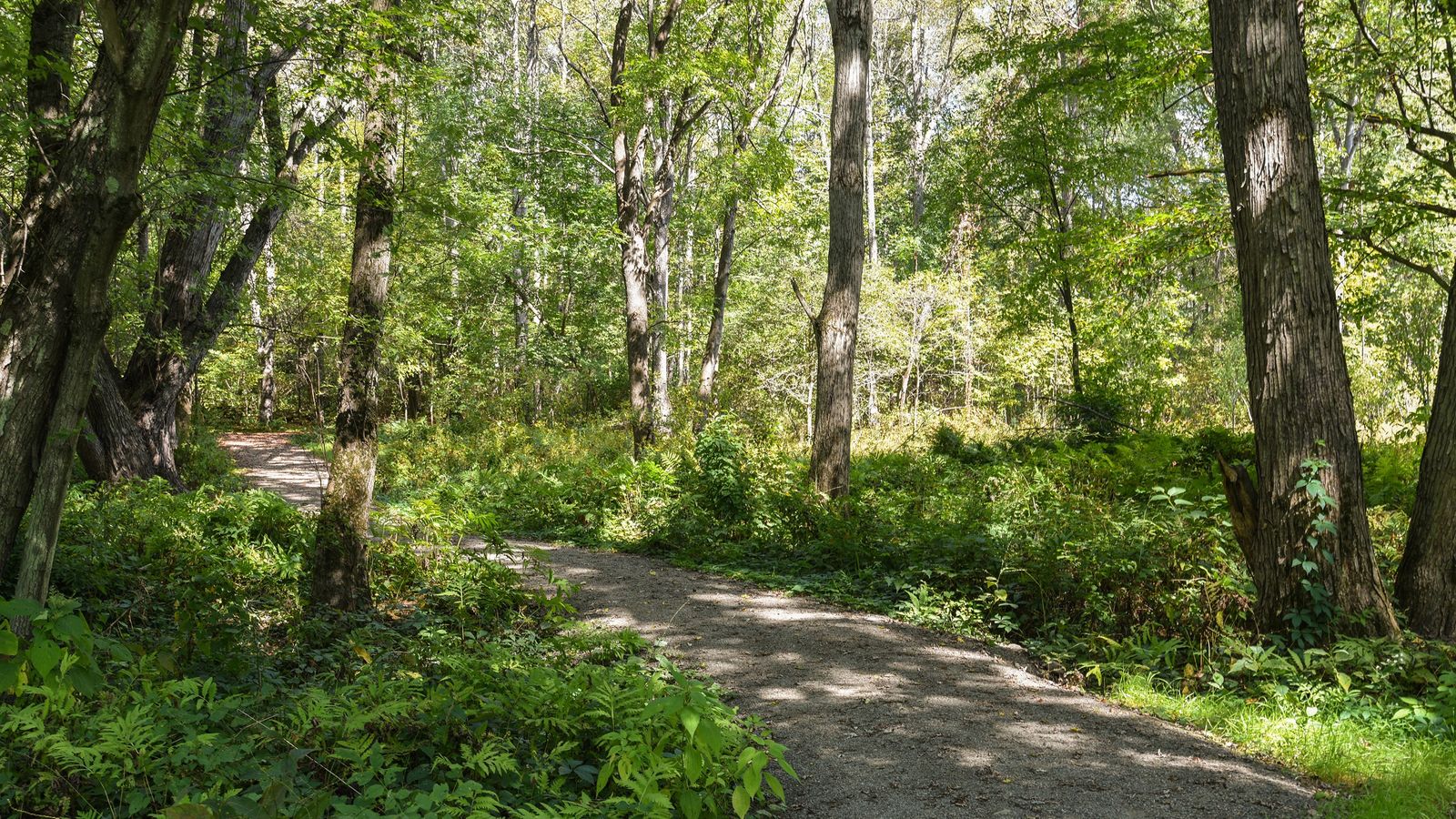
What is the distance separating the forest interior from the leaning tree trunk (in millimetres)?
32

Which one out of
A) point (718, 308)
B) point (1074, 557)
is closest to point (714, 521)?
point (1074, 557)

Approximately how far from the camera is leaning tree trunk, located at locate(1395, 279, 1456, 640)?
219 inches

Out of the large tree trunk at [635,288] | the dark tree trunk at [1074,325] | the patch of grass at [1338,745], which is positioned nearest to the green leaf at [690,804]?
the patch of grass at [1338,745]

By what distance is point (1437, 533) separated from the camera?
562 cm

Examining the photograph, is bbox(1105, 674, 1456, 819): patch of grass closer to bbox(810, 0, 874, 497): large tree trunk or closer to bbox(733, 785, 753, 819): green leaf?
bbox(733, 785, 753, 819): green leaf

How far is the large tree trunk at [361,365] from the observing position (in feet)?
20.1

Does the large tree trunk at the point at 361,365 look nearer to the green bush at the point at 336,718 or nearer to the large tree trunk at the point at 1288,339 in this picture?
the green bush at the point at 336,718

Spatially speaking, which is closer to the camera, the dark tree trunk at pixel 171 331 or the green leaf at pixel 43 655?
the green leaf at pixel 43 655

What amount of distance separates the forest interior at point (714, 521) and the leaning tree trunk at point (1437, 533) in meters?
0.03

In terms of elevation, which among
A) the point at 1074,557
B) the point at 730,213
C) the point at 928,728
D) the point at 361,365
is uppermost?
the point at 730,213

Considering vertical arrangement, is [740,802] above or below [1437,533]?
below

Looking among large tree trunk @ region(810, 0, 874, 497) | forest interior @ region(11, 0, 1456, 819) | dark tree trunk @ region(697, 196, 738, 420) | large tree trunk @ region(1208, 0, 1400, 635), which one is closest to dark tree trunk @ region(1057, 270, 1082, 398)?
forest interior @ region(11, 0, 1456, 819)

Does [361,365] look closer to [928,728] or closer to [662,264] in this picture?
[928,728]

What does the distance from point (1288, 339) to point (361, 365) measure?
646cm
